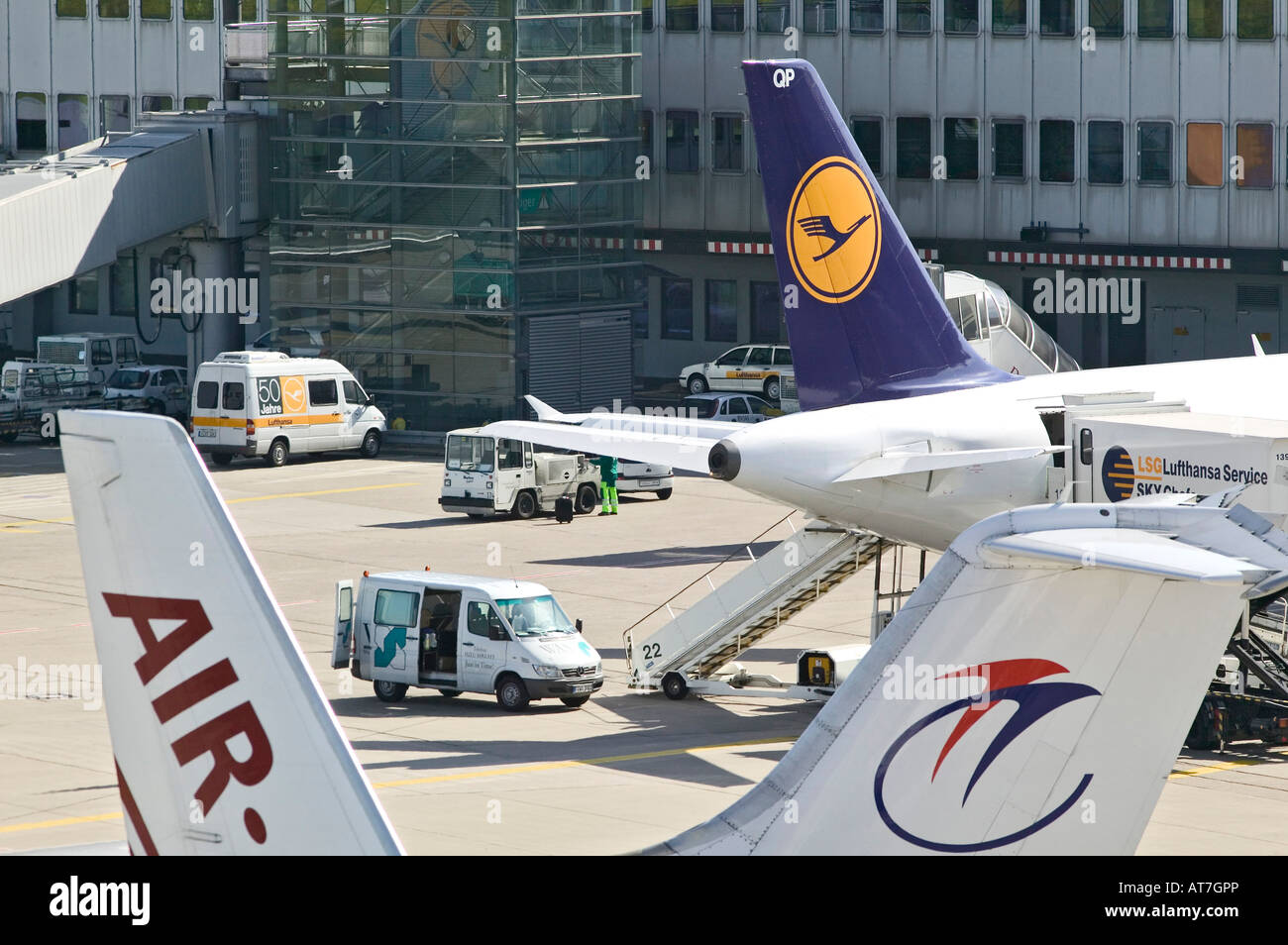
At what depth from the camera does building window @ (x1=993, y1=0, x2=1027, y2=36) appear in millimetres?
67438

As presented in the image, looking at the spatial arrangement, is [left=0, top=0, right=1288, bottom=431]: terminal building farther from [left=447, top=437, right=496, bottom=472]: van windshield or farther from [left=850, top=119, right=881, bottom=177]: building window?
[left=447, top=437, right=496, bottom=472]: van windshield

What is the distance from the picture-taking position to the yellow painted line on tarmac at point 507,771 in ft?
80.9

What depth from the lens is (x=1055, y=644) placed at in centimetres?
1032

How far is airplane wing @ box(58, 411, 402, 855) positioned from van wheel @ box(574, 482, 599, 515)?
41.6m

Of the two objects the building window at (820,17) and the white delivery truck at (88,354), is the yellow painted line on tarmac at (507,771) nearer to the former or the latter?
the white delivery truck at (88,354)

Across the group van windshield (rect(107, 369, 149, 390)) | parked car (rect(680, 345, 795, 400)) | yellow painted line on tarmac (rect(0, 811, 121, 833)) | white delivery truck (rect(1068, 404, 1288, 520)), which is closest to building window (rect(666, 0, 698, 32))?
parked car (rect(680, 345, 795, 400))

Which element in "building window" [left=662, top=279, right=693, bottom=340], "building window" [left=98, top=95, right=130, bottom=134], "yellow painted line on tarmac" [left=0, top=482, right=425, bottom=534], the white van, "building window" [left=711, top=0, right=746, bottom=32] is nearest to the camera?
"yellow painted line on tarmac" [left=0, top=482, right=425, bottom=534]

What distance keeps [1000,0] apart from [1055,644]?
6111 centimetres

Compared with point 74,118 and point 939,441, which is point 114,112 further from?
point 939,441

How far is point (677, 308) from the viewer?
258ft

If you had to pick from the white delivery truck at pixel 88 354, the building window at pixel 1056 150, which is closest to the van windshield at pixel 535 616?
the white delivery truck at pixel 88 354
